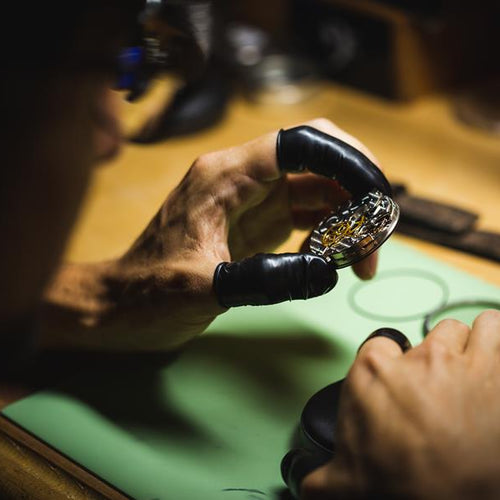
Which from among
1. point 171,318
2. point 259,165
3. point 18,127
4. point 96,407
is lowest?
point 96,407

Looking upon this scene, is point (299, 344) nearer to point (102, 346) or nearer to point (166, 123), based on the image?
point (102, 346)

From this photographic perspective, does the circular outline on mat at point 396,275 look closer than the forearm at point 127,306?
No

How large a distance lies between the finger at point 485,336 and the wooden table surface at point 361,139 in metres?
0.31

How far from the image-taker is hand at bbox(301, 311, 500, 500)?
559 millimetres

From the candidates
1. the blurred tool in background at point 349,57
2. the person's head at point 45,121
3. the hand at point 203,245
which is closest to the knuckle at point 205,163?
the hand at point 203,245

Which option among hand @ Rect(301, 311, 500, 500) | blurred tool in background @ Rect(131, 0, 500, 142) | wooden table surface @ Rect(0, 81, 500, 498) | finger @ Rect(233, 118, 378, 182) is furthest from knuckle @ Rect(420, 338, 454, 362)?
blurred tool in background @ Rect(131, 0, 500, 142)

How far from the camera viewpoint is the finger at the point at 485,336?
641 mm

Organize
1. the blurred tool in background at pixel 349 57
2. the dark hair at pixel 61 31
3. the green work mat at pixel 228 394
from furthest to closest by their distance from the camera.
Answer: the blurred tool in background at pixel 349 57, the green work mat at pixel 228 394, the dark hair at pixel 61 31

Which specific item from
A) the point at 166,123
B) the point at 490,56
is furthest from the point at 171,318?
the point at 490,56

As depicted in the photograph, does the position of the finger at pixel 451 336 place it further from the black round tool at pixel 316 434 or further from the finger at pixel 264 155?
the finger at pixel 264 155

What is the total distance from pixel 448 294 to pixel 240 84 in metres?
0.77

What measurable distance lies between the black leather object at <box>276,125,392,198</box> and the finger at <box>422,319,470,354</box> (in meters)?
0.15

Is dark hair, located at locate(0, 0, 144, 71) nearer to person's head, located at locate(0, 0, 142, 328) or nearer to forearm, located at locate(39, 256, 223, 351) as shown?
person's head, located at locate(0, 0, 142, 328)

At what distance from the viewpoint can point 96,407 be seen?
83cm
